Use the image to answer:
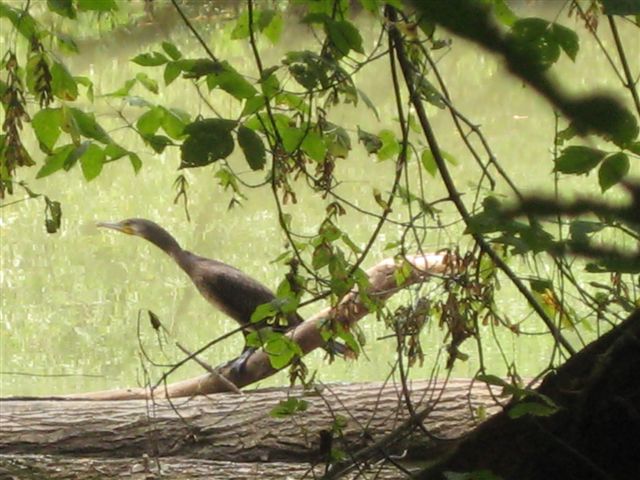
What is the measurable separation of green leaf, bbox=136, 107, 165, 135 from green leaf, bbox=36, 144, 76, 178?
120 millimetres

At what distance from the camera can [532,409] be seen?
3.15ft

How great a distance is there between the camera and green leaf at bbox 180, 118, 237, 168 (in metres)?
1.40

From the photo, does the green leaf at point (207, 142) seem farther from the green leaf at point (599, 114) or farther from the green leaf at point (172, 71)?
the green leaf at point (599, 114)

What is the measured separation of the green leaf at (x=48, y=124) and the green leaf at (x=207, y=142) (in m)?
0.37

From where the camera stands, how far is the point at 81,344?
4328 mm

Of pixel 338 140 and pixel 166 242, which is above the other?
pixel 166 242

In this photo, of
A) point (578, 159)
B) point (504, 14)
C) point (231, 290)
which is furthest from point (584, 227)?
point (231, 290)

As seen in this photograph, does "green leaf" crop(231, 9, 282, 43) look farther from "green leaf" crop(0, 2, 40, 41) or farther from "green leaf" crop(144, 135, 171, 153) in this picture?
"green leaf" crop(0, 2, 40, 41)

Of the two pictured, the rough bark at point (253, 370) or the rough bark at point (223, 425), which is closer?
the rough bark at point (223, 425)

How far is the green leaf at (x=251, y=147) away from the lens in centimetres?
144

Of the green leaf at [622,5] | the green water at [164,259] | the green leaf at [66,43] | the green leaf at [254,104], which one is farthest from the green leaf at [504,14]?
the green water at [164,259]

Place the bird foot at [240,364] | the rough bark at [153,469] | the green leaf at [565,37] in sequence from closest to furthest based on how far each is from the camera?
1. the green leaf at [565,37]
2. the rough bark at [153,469]
3. the bird foot at [240,364]

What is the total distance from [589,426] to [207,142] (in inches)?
26.0

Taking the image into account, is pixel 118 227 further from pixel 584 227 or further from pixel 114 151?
pixel 584 227
